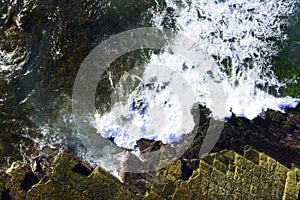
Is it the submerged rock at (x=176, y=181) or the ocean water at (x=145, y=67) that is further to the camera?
the ocean water at (x=145, y=67)

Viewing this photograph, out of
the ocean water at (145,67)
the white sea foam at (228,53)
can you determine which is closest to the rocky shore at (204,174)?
the ocean water at (145,67)

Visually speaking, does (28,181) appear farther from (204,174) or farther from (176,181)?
(204,174)

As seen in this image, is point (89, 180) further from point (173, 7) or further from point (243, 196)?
point (173, 7)

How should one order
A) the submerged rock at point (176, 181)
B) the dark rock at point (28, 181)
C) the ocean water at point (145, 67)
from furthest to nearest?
the ocean water at point (145, 67) < the dark rock at point (28, 181) < the submerged rock at point (176, 181)

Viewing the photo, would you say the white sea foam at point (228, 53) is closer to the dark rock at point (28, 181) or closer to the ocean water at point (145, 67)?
the ocean water at point (145, 67)

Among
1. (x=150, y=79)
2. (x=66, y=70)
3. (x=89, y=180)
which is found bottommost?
(x=89, y=180)

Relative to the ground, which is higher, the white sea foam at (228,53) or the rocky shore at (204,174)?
the white sea foam at (228,53)

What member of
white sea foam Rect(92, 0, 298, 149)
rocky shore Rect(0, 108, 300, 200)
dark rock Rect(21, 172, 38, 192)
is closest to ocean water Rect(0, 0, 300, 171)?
white sea foam Rect(92, 0, 298, 149)

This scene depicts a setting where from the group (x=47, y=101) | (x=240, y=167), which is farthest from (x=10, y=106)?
(x=240, y=167)
